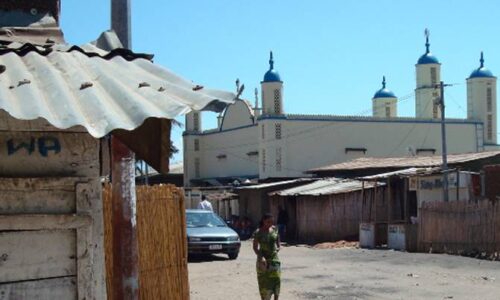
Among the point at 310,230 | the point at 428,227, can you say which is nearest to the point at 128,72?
the point at 428,227

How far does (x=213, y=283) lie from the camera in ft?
51.4

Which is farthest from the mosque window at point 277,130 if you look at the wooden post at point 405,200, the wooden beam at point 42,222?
the wooden beam at point 42,222

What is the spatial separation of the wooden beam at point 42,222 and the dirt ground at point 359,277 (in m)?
9.06

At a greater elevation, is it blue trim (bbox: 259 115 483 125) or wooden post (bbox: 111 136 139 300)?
blue trim (bbox: 259 115 483 125)

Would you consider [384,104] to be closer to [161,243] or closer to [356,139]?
[356,139]

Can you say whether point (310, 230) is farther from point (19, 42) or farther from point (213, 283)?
point (19, 42)

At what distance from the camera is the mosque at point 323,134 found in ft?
162

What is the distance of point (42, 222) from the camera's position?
4.45 m

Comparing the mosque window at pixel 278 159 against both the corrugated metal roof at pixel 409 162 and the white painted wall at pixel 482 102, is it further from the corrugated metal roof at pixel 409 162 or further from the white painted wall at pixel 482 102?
the white painted wall at pixel 482 102

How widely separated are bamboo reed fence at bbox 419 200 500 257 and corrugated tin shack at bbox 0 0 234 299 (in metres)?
17.2

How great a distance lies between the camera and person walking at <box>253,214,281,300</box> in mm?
10828

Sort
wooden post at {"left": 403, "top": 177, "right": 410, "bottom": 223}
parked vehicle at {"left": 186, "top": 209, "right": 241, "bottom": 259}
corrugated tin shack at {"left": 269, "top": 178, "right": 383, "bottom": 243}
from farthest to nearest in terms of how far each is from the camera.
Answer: corrugated tin shack at {"left": 269, "top": 178, "right": 383, "bottom": 243} < wooden post at {"left": 403, "top": 177, "right": 410, "bottom": 223} < parked vehicle at {"left": 186, "top": 209, "right": 241, "bottom": 259}

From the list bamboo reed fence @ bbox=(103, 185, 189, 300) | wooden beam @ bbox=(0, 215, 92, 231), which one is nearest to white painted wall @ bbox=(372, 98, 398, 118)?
bamboo reed fence @ bbox=(103, 185, 189, 300)

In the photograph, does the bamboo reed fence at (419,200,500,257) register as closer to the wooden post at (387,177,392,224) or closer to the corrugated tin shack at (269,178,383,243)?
the wooden post at (387,177,392,224)
